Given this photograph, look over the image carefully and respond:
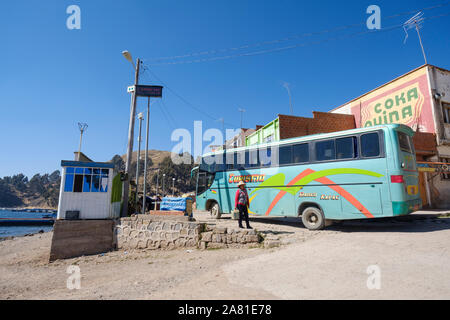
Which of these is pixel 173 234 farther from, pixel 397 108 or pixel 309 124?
pixel 397 108

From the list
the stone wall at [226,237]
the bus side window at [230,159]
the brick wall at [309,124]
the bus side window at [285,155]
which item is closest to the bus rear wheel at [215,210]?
the bus side window at [230,159]

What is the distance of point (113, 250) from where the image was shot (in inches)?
440

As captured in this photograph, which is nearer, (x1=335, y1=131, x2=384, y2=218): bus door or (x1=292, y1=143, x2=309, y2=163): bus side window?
Answer: (x1=335, y1=131, x2=384, y2=218): bus door

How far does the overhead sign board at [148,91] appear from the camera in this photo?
13423 millimetres

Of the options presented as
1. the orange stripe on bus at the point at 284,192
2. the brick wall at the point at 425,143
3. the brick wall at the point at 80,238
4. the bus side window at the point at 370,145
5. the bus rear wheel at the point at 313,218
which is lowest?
the brick wall at the point at 80,238

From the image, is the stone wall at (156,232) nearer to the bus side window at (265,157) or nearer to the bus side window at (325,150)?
the bus side window at (265,157)

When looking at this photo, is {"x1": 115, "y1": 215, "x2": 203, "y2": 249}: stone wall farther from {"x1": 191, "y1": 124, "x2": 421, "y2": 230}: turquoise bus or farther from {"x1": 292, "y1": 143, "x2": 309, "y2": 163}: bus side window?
{"x1": 292, "y1": 143, "x2": 309, "y2": 163}: bus side window

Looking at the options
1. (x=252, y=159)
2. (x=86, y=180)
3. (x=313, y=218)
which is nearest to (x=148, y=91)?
(x=86, y=180)

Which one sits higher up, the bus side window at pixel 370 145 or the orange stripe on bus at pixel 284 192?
the bus side window at pixel 370 145

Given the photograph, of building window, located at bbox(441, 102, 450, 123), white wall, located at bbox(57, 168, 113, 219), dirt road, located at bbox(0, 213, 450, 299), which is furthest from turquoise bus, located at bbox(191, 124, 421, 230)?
building window, located at bbox(441, 102, 450, 123)

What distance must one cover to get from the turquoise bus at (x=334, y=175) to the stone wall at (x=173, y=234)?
2.46m

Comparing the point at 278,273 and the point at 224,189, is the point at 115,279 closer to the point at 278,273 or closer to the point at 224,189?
the point at 278,273

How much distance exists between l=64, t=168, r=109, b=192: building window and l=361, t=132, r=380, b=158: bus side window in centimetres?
1151

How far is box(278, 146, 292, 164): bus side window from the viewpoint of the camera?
997 centimetres
